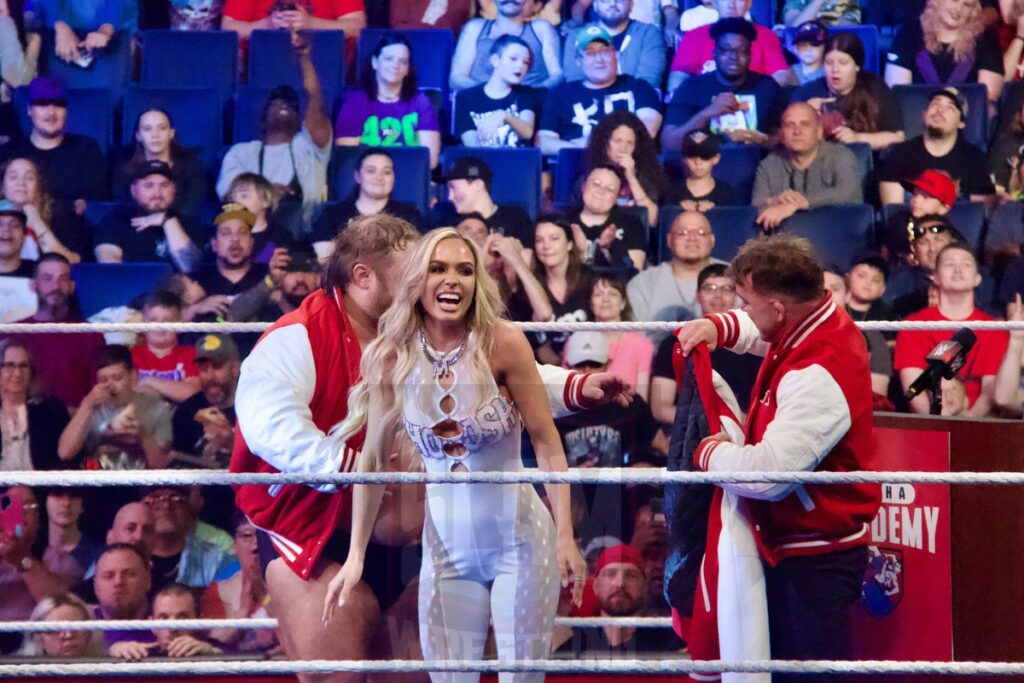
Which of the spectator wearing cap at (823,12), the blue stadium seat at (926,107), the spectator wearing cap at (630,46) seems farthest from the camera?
the spectator wearing cap at (823,12)

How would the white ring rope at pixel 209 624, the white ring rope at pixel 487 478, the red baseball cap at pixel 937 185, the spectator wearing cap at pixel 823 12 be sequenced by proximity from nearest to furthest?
1. the white ring rope at pixel 487 478
2. the white ring rope at pixel 209 624
3. the red baseball cap at pixel 937 185
4. the spectator wearing cap at pixel 823 12

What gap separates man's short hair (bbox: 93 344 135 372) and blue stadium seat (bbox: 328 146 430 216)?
0.94m

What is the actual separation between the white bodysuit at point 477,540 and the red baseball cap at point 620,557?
3.51 ft

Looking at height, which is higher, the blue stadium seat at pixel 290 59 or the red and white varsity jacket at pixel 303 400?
the blue stadium seat at pixel 290 59

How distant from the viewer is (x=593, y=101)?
4.11m

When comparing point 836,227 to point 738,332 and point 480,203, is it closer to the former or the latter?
point 480,203

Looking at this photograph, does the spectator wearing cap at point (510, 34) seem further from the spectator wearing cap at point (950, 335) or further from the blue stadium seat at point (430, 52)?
the spectator wearing cap at point (950, 335)

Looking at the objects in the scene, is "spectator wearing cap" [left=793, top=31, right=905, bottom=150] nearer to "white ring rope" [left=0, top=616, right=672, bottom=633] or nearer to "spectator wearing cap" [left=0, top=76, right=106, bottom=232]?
"white ring rope" [left=0, top=616, right=672, bottom=633]

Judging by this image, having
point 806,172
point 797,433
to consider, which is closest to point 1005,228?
point 806,172

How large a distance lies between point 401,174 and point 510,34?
0.76 m

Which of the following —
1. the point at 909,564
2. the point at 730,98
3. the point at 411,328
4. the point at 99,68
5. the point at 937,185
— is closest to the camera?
the point at 411,328

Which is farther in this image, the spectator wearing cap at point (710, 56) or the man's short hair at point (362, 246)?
the spectator wearing cap at point (710, 56)

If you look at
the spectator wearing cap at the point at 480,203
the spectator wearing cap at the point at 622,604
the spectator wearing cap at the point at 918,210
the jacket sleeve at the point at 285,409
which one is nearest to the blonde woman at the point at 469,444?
the jacket sleeve at the point at 285,409

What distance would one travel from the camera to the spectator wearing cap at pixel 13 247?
3762 millimetres
